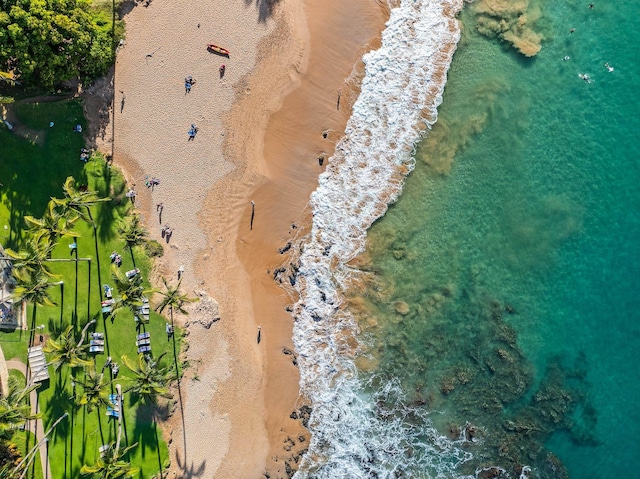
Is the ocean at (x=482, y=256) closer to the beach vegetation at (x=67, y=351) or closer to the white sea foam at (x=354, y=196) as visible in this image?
the white sea foam at (x=354, y=196)

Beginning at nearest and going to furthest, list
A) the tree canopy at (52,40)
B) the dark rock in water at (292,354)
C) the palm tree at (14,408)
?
the tree canopy at (52,40), the palm tree at (14,408), the dark rock in water at (292,354)

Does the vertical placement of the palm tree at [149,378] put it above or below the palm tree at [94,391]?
above

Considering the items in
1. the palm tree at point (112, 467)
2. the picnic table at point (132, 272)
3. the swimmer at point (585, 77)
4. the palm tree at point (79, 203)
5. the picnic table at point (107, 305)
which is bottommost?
the palm tree at point (112, 467)

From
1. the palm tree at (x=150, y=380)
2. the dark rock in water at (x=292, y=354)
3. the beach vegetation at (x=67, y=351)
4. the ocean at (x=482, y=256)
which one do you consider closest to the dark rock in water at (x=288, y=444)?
the ocean at (x=482, y=256)

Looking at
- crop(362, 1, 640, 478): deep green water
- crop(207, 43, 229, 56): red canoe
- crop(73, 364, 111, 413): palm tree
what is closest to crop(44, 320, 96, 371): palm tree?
crop(73, 364, 111, 413): palm tree

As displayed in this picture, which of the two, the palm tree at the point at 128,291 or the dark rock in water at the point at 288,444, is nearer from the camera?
the palm tree at the point at 128,291

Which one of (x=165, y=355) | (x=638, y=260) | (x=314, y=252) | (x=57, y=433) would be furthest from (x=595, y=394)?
(x=57, y=433)

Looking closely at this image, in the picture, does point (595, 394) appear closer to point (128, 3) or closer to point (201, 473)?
point (201, 473)
